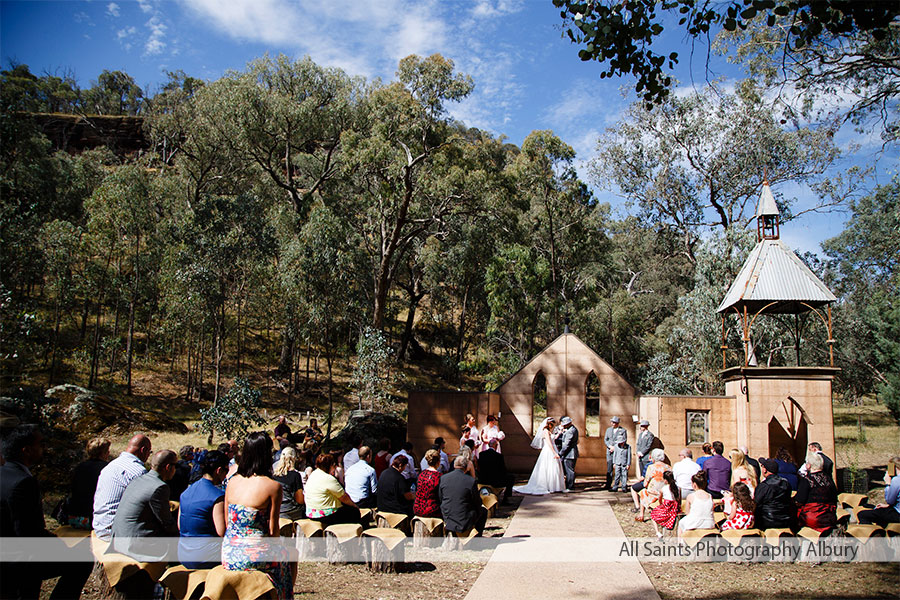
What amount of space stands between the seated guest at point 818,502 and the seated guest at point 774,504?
0.33 m

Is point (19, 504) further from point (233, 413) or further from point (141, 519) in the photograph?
point (233, 413)

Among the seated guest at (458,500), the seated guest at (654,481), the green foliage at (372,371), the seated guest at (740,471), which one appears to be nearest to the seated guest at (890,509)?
the seated guest at (740,471)

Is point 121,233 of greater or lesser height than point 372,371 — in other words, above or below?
above

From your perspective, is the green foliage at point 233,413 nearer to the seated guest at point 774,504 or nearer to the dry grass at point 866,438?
the seated guest at point 774,504

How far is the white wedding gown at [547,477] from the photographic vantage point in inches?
509

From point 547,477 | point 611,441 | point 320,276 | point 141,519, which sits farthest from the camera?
point 320,276

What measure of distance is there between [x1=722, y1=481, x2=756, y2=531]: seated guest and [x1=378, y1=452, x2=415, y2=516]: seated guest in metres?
4.17

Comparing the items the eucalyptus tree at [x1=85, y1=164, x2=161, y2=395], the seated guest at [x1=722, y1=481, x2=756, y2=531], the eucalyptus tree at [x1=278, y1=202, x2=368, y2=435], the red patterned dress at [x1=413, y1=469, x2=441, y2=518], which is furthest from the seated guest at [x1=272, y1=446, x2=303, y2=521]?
the eucalyptus tree at [x1=85, y1=164, x2=161, y2=395]

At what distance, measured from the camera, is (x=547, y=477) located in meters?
13.0

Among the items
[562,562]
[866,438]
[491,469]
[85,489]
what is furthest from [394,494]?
[866,438]

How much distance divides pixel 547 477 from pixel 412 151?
1565 cm

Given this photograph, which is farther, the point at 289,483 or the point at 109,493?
the point at 289,483

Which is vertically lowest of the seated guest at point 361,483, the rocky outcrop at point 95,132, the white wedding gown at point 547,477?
the white wedding gown at point 547,477

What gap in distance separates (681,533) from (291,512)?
5.01 metres
